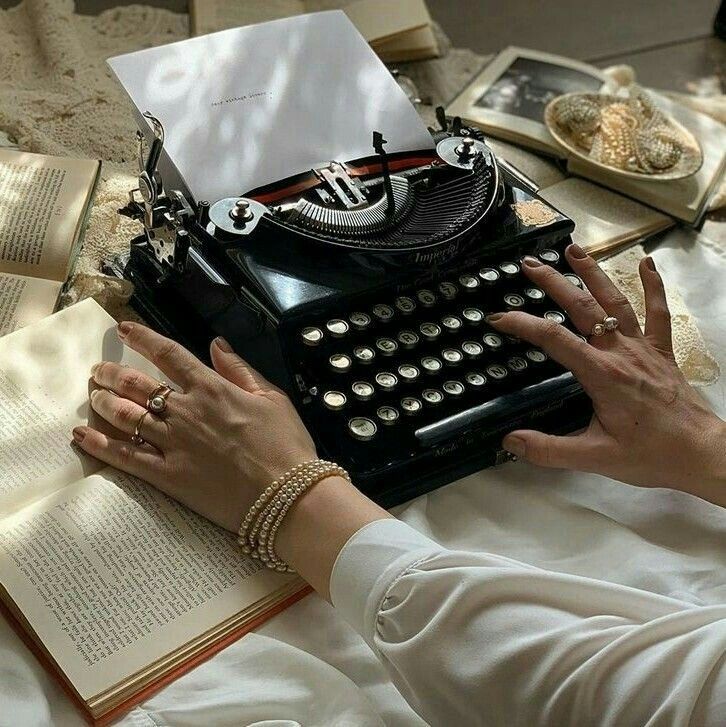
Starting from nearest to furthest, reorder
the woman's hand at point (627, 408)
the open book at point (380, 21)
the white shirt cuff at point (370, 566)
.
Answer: the white shirt cuff at point (370, 566) → the woman's hand at point (627, 408) → the open book at point (380, 21)

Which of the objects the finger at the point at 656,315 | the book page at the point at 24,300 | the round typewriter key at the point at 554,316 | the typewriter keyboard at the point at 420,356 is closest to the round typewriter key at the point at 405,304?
the typewriter keyboard at the point at 420,356

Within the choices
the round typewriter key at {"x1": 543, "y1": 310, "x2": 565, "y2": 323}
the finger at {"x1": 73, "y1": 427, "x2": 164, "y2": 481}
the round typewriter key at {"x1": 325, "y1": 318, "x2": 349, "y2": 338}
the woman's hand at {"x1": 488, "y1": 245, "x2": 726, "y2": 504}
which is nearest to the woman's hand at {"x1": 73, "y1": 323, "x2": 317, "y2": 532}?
the finger at {"x1": 73, "y1": 427, "x2": 164, "y2": 481}

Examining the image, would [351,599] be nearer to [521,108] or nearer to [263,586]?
[263,586]

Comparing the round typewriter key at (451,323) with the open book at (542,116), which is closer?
the round typewriter key at (451,323)

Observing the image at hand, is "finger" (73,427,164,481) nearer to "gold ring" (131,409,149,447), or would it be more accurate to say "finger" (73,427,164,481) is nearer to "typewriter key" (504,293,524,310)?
"gold ring" (131,409,149,447)

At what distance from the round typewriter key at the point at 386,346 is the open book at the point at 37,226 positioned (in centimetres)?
50

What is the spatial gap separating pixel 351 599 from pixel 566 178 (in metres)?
1.20

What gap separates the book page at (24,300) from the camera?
145 centimetres

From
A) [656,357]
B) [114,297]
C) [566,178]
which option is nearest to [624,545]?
[656,357]

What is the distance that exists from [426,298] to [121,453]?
1.53 ft

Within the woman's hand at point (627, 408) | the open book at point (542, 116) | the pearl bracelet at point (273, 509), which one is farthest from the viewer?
the open book at point (542, 116)

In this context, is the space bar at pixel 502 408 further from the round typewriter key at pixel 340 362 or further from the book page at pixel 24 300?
the book page at pixel 24 300

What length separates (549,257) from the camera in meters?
1.52

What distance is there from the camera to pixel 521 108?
205 centimetres
